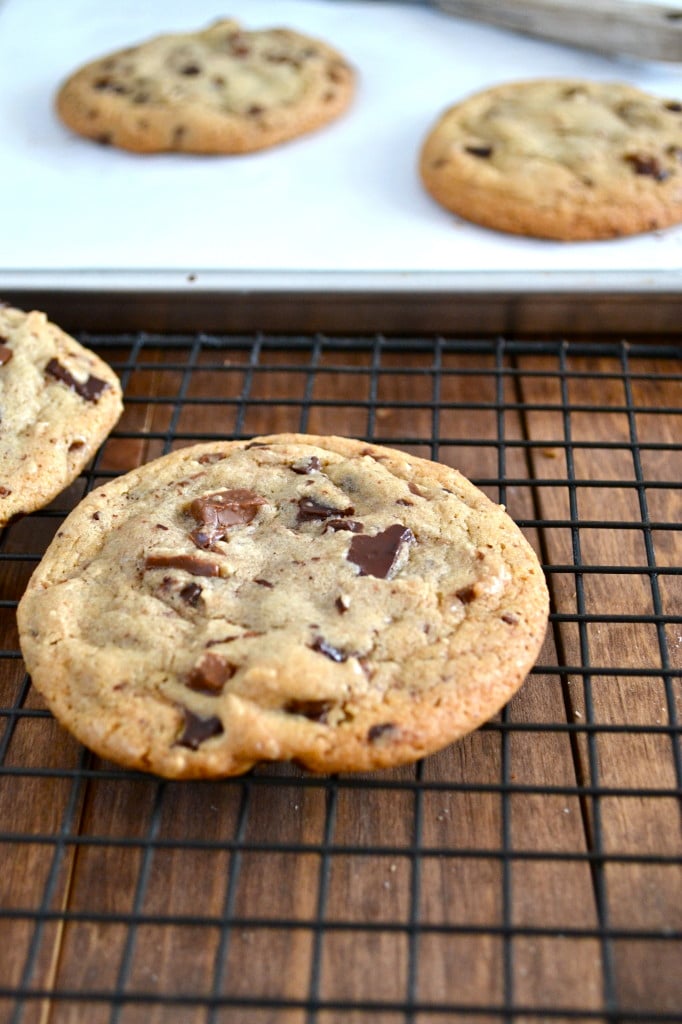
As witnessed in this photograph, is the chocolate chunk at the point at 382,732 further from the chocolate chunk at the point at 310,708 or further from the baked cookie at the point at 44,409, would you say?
the baked cookie at the point at 44,409

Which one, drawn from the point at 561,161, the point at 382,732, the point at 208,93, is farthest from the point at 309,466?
the point at 208,93

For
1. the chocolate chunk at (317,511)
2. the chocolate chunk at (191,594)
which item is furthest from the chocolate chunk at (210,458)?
the chocolate chunk at (191,594)

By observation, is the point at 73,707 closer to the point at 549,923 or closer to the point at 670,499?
the point at 549,923

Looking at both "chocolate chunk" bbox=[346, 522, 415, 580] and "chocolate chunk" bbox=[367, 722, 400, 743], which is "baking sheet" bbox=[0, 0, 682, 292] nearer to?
"chocolate chunk" bbox=[346, 522, 415, 580]

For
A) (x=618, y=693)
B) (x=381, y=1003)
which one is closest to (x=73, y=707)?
(x=381, y=1003)

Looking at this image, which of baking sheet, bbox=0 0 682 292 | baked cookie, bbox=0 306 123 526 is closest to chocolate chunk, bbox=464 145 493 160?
baking sheet, bbox=0 0 682 292

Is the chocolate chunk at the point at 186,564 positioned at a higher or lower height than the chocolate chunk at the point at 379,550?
lower
